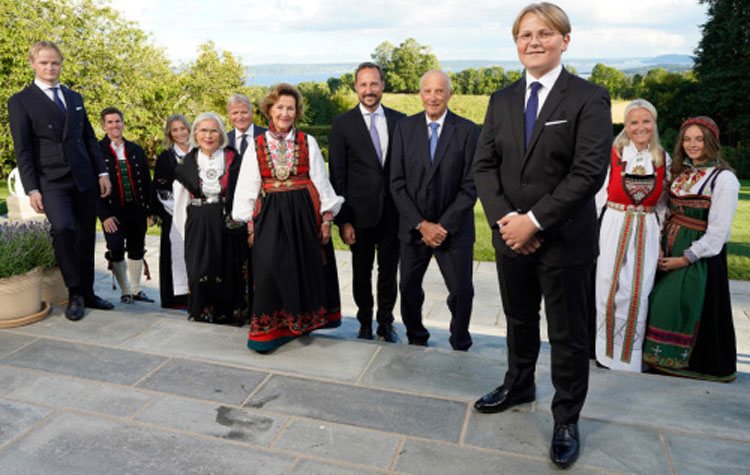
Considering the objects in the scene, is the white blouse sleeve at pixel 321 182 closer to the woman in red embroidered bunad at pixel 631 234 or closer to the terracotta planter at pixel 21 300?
the woman in red embroidered bunad at pixel 631 234

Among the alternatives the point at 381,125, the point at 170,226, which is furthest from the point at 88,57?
the point at 381,125

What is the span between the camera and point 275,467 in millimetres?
2502

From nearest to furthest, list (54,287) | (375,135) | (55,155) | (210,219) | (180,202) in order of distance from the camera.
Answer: (55,155), (375,135), (210,219), (54,287), (180,202)

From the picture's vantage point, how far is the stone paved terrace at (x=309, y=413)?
8.37 feet

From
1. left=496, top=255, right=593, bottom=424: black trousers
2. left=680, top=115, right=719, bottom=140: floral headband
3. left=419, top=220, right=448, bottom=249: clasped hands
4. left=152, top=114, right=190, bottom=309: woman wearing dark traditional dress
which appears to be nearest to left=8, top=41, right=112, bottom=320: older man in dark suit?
left=152, top=114, right=190, bottom=309: woman wearing dark traditional dress

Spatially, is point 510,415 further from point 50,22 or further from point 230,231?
point 50,22

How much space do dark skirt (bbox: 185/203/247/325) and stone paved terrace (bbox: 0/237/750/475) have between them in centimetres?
70

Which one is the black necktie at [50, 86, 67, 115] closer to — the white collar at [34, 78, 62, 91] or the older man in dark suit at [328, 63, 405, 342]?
the white collar at [34, 78, 62, 91]

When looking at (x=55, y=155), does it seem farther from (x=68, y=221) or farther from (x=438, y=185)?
(x=438, y=185)

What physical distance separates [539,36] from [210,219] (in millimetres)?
2943

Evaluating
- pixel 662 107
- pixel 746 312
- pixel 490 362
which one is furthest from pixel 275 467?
pixel 662 107

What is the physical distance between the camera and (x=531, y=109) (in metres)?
2.58

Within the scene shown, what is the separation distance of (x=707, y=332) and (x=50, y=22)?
66.5 feet

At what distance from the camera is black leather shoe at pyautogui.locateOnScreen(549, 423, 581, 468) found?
8.20ft
